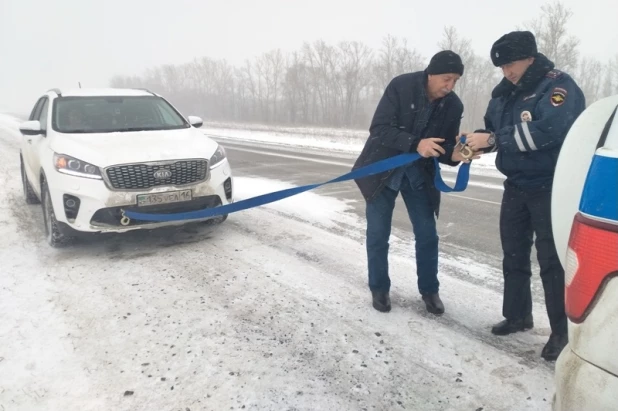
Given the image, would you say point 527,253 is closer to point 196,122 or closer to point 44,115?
point 196,122

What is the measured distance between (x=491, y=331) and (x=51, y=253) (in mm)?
4215

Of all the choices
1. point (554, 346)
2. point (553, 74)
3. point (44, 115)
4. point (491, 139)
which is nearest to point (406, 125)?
point (491, 139)

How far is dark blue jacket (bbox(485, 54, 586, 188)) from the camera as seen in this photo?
7.89 feet

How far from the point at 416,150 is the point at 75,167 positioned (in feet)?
10.9

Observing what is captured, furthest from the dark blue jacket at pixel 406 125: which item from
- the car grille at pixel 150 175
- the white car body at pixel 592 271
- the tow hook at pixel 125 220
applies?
the tow hook at pixel 125 220

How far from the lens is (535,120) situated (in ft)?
8.29

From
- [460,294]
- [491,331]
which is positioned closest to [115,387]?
[491,331]

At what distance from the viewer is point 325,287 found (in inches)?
150

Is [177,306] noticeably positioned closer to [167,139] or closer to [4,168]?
[167,139]

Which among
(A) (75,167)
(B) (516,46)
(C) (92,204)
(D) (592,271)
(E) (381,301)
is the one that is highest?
(B) (516,46)

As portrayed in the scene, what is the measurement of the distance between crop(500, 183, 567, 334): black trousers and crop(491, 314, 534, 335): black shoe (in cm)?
4

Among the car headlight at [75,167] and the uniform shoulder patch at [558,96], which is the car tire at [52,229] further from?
the uniform shoulder patch at [558,96]

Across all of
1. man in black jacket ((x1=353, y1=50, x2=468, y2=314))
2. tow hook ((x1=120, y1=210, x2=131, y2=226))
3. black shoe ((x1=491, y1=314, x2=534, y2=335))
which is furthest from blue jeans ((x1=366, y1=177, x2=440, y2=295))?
tow hook ((x1=120, y1=210, x2=131, y2=226))

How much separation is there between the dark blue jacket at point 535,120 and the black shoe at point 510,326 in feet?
3.22
